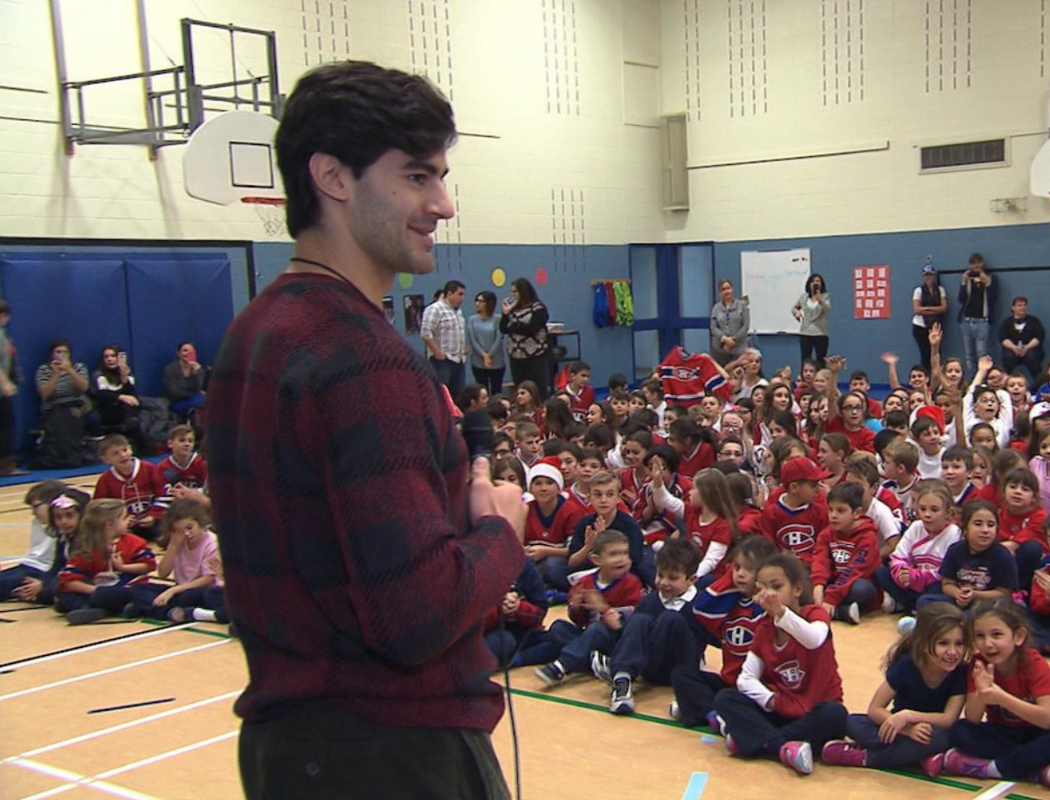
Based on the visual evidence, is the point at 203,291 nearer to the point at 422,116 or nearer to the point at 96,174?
the point at 96,174

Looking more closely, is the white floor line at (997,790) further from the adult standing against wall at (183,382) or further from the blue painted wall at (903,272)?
the blue painted wall at (903,272)

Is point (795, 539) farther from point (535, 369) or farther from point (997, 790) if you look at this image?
point (535, 369)

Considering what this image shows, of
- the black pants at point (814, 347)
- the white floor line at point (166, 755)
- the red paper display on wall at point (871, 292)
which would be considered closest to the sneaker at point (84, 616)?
the white floor line at point (166, 755)

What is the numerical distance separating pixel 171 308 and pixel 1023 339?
32.4ft

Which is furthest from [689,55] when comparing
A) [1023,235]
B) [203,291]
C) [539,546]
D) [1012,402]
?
[539,546]

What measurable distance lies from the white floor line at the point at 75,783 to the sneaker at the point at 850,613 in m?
3.42

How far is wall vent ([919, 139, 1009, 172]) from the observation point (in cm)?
1463

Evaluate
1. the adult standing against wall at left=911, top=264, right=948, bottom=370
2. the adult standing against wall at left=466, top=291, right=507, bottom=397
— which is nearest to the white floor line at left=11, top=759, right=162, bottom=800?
the adult standing against wall at left=466, top=291, right=507, bottom=397

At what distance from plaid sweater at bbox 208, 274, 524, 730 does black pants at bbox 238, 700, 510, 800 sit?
0.06 feet

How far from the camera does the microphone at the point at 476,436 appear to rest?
160 centimetres

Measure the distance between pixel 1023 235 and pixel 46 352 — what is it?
37.6 feet

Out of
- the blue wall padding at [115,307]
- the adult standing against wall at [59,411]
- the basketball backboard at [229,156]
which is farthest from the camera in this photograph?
the blue wall padding at [115,307]

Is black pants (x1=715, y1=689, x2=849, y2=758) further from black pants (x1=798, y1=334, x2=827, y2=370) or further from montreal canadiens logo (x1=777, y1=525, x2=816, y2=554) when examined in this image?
black pants (x1=798, y1=334, x2=827, y2=370)

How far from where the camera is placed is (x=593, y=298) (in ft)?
55.5
